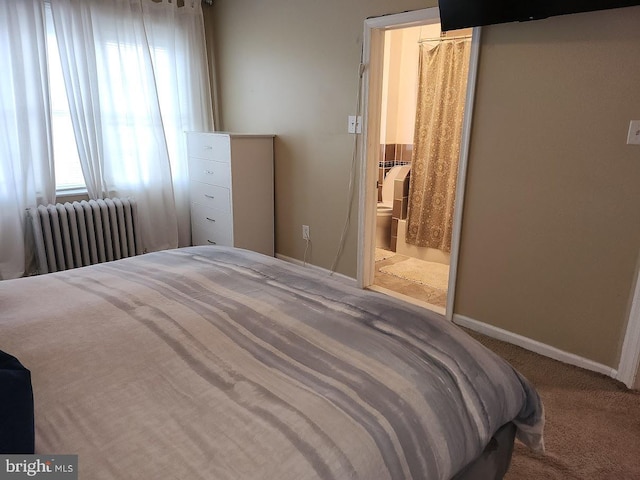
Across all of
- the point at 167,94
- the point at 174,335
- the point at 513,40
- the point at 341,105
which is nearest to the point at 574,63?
the point at 513,40

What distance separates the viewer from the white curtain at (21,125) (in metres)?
3.05

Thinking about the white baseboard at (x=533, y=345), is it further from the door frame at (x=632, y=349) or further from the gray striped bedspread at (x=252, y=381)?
the gray striped bedspread at (x=252, y=381)

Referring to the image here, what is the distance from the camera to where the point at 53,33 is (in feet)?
10.7

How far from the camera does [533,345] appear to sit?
2531 millimetres

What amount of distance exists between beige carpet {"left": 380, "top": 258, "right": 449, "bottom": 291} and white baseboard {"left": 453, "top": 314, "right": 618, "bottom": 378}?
797mm

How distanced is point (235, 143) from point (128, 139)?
95 centimetres

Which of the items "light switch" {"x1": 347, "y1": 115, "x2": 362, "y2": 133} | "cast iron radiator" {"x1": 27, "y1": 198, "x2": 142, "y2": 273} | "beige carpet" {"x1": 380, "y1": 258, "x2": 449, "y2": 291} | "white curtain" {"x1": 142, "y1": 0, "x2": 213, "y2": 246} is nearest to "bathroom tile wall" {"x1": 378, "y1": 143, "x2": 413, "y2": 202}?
"beige carpet" {"x1": 380, "y1": 258, "x2": 449, "y2": 291}

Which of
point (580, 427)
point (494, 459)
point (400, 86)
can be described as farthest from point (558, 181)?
point (400, 86)

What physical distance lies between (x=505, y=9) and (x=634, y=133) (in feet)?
2.85

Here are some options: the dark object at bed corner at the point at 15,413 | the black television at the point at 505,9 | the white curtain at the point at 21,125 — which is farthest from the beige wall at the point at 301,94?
the dark object at bed corner at the point at 15,413

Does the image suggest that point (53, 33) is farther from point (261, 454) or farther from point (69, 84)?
point (261, 454)

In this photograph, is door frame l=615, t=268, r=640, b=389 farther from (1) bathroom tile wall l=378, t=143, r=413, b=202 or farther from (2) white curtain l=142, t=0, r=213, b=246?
(2) white curtain l=142, t=0, r=213, b=246

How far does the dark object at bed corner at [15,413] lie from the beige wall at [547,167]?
2.40 meters

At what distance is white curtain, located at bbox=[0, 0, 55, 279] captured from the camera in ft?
10.0
